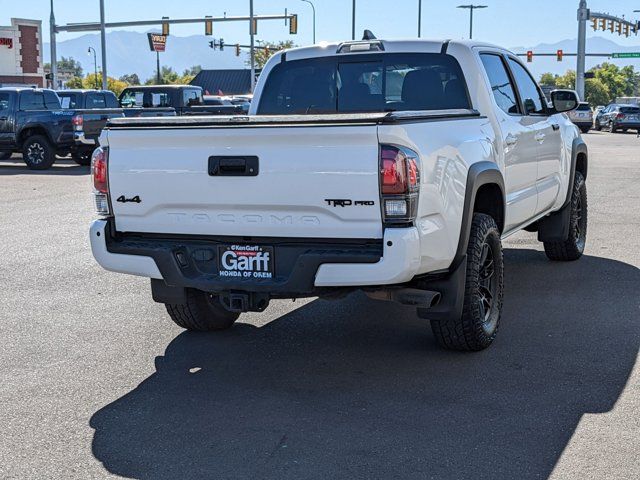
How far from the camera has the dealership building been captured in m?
54.8

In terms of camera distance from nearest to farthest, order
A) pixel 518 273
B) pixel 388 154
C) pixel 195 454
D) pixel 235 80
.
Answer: pixel 195 454, pixel 388 154, pixel 518 273, pixel 235 80

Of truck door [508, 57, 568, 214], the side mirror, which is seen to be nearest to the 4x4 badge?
truck door [508, 57, 568, 214]

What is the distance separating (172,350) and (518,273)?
3.83 metres

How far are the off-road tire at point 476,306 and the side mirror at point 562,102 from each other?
2475 millimetres

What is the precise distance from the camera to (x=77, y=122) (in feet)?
73.9

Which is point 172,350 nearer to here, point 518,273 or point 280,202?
point 280,202

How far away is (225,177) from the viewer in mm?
5441

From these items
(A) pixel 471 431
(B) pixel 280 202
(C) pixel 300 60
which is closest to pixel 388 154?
(B) pixel 280 202

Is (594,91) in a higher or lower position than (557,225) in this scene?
higher

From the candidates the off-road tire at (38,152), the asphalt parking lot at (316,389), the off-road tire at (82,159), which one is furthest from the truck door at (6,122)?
the asphalt parking lot at (316,389)

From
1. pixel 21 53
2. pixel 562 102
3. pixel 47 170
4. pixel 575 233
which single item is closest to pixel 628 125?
pixel 47 170

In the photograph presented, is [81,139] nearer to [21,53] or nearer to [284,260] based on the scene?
[284,260]

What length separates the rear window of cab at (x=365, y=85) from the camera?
6.99m

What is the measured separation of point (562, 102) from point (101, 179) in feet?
14.3
